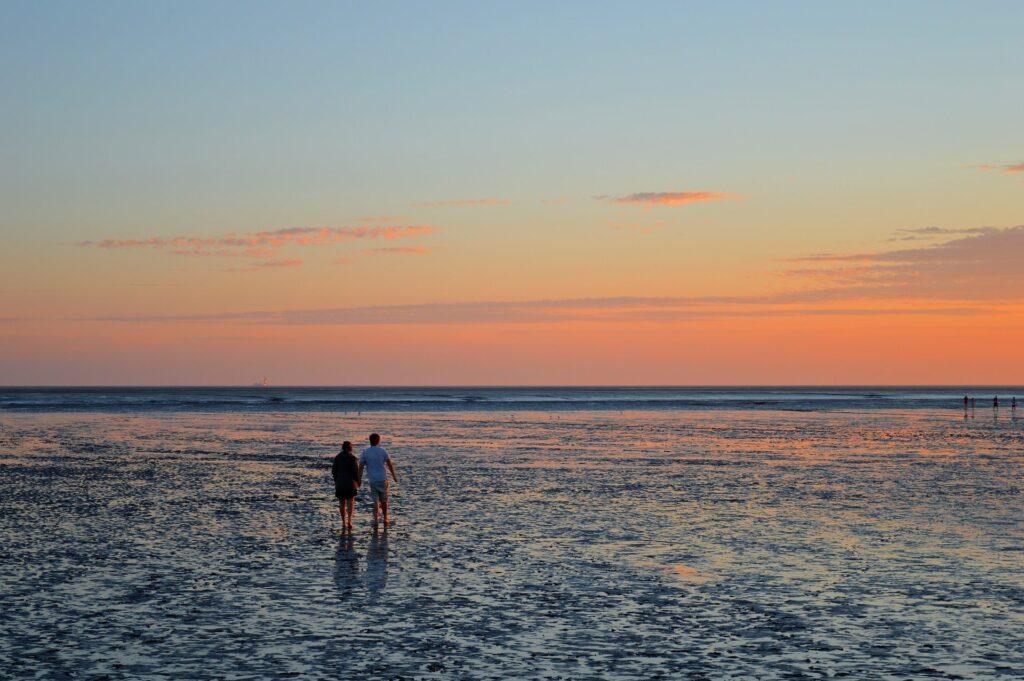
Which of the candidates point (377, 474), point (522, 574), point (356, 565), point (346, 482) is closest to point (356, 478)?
point (346, 482)

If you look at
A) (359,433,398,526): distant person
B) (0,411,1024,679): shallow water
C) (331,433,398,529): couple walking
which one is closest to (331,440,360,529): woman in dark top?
(331,433,398,529): couple walking

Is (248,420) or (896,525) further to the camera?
(248,420)

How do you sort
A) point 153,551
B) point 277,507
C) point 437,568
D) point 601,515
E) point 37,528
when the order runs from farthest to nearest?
point 277,507 < point 601,515 < point 37,528 < point 153,551 < point 437,568

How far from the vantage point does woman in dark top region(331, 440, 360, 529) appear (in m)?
21.8

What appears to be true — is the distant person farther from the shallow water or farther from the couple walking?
the shallow water

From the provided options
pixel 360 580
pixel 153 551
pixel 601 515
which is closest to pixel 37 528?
pixel 153 551

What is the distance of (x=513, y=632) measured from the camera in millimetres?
13070

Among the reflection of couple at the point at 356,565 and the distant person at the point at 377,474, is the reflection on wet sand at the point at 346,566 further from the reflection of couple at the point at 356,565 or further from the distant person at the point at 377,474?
the distant person at the point at 377,474

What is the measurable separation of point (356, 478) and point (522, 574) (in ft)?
21.1

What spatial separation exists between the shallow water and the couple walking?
0.68 metres

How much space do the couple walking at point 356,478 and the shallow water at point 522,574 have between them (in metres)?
0.68

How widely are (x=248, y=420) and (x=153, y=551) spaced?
207ft

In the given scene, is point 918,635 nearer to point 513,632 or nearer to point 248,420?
point 513,632

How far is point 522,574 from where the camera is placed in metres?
16.8
